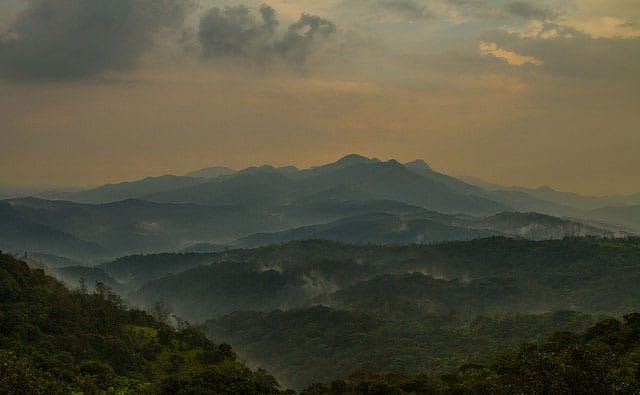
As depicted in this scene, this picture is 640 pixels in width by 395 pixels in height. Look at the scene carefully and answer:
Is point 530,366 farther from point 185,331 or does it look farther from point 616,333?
point 185,331

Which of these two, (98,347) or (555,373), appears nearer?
(555,373)

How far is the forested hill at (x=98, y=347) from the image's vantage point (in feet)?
207

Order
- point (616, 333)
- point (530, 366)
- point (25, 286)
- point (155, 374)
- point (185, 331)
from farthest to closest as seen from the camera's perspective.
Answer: point (185, 331) → point (25, 286) → point (155, 374) → point (616, 333) → point (530, 366)

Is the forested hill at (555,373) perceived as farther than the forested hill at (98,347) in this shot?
No

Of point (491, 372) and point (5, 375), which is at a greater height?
point (5, 375)

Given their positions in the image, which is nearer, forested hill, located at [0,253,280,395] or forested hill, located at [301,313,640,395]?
forested hill, located at [301,313,640,395]

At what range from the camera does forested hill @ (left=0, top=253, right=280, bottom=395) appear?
63.0 metres

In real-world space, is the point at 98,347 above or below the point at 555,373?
below

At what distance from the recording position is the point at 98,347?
102125mm

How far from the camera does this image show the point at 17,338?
290 feet

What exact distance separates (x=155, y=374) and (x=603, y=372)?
82.2m

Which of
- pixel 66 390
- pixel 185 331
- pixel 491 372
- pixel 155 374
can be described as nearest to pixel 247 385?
pixel 66 390

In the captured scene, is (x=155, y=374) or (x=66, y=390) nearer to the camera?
(x=66, y=390)

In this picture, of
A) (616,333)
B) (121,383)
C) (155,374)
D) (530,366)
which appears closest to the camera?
(530,366)
